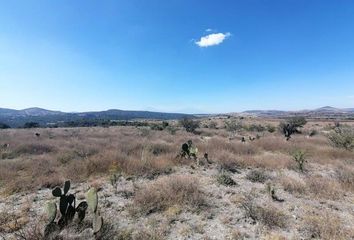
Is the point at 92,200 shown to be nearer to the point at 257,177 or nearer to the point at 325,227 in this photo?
the point at 325,227

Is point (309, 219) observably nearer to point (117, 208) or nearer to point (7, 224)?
point (117, 208)

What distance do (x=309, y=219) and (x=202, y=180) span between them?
3976 mm

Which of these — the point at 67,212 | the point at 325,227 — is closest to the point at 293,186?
the point at 325,227

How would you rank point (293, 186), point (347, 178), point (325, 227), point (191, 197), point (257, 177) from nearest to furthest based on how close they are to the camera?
point (325, 227) < point (191, 197) < point (293, 186) < point (347, 178) < point (257, 177)

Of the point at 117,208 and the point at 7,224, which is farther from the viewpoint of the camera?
the point at 117,208

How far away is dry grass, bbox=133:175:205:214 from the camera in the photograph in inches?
259

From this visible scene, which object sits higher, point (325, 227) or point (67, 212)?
point (67, 212)

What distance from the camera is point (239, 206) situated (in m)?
6.80

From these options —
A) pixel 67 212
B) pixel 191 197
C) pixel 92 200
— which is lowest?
pixel 191 197

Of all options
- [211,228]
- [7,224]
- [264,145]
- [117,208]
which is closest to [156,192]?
[117,208]

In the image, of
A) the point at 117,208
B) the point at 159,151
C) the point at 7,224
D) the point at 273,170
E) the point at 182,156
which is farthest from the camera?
the point at 159,151

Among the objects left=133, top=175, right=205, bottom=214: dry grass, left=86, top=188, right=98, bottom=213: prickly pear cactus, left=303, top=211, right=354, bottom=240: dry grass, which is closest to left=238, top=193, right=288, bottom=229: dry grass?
left=303, top=211, right=354, bottom=240: dry grass

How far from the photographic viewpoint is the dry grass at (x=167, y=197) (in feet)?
21.6

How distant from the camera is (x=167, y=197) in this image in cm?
697
